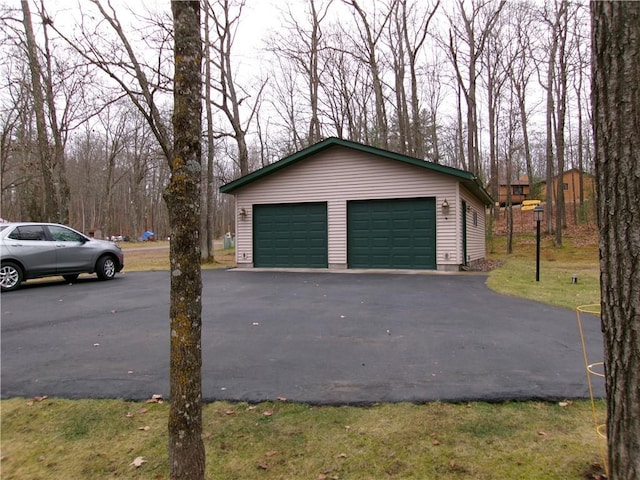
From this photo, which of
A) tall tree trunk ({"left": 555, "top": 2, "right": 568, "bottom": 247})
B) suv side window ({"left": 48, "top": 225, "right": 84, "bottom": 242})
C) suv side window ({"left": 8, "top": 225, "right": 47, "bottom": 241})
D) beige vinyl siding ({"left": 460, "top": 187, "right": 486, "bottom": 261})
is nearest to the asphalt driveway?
suv side window ({"left": 8, "top": 225, "right": 47, "bottom": 241})

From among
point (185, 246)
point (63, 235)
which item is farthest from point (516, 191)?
point (185, 246)

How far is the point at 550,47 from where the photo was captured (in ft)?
71.4

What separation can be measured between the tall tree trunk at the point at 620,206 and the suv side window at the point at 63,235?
1114cm

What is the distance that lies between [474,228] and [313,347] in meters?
13.8

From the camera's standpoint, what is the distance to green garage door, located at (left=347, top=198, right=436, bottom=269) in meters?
13.7

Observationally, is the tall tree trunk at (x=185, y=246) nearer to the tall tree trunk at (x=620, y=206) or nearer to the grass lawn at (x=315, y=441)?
the grass lawn at (x=315, y=441)

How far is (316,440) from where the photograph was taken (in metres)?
2.71

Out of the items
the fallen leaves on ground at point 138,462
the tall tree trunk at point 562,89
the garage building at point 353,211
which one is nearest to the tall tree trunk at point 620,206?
the fallen leaves on ground at point 138,462

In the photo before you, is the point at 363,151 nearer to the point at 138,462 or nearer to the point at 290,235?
the point at 290,235

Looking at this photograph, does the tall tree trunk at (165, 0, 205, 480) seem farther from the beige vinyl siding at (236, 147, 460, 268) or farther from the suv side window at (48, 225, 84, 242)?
the beige vinyl siding at (236, 147, 460, 268)

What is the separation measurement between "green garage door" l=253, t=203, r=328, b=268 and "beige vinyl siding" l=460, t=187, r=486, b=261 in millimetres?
4941

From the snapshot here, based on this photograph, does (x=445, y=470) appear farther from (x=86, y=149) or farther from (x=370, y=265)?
(x=86, y=149)

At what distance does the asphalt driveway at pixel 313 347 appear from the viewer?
11.6ft

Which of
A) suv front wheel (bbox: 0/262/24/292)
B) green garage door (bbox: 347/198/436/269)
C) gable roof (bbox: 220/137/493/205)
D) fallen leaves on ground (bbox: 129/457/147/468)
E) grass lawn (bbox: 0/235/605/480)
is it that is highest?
gable roof (bbox: 220/137/493/205)
